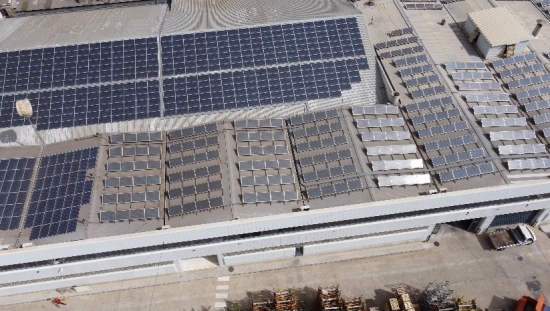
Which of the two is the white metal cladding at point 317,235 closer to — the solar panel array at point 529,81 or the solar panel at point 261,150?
the solar panel at point 261,150

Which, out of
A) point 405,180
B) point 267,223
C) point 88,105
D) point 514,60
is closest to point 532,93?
point 514,60

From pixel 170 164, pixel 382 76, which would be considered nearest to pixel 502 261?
pixel 382 76

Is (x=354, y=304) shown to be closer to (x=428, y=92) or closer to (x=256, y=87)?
(x=428, y=92)

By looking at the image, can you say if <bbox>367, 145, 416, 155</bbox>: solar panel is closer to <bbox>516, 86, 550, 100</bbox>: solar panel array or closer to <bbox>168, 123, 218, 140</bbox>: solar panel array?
<bbox>516, 86, 550, 100</bbox>: solar panel array

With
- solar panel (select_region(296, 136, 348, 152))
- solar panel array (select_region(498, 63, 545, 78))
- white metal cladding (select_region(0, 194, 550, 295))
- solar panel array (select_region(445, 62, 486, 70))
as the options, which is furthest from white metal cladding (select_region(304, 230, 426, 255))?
solar panel array (select_region(498, 63, 545, 78))

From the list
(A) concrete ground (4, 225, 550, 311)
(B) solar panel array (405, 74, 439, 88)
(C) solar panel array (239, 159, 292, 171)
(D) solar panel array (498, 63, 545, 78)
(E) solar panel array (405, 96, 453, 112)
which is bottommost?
(A) concrete ground (4, 225, 550, 311)

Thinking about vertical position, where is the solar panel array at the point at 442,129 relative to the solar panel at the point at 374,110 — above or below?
below

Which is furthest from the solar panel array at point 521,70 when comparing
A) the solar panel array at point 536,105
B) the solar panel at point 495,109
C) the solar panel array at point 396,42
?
the solar panel array at point 396,42
